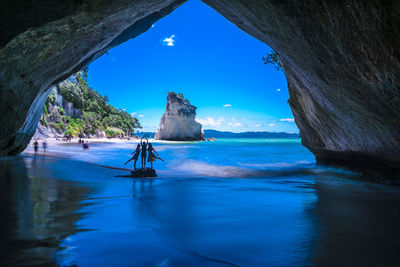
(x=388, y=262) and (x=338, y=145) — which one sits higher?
(x=338, y=145)

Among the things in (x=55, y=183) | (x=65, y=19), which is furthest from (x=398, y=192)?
(x=65, y=19)

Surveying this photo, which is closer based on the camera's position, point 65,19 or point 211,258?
point 211,258

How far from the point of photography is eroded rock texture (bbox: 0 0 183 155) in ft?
19.9

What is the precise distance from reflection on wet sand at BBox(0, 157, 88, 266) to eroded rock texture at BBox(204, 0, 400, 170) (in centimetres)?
679

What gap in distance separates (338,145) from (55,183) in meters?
12.9

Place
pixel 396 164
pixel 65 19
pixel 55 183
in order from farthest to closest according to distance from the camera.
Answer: pixel 396 164, pixel 55 183, pixel 65 19

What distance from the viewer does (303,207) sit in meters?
5.65

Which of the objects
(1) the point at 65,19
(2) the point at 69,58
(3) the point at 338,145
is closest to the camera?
(1) the point at 65,19

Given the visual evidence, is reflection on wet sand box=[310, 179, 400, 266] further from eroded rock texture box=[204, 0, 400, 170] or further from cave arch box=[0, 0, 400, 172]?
cave arch box=[0, 0, 400, 172]

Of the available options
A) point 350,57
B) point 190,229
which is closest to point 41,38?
point 190,229

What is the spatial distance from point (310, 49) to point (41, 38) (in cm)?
809

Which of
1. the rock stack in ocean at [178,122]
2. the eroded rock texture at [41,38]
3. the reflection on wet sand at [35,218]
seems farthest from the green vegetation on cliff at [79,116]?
the reflection on wet sand at [35,218]

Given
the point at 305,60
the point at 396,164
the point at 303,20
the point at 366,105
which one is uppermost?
the point at 303,20

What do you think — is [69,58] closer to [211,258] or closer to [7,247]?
[7,247]
